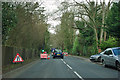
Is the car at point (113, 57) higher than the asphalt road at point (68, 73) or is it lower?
higher

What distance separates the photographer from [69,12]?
31.6 metres

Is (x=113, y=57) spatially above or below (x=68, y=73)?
above

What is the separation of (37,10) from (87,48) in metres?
23.4

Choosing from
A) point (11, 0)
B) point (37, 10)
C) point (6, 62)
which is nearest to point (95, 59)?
point (37, 10)

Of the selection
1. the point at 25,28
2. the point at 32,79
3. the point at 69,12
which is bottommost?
the point at 32,79

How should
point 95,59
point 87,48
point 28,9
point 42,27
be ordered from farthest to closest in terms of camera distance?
point 87,48 < point 42,27 < point 95,59 < point 28,9

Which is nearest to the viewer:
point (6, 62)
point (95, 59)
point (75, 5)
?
point (6, 62)

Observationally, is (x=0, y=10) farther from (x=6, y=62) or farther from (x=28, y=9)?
(x=28, y=9)

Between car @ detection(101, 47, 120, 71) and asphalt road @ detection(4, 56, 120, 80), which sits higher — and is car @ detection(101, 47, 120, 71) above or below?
above

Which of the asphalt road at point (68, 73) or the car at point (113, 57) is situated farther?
the car at point (113, 57)

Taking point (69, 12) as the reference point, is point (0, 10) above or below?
below

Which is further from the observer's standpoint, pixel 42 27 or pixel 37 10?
pixel 42 27

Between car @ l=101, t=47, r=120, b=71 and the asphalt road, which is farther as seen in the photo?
car @ l=101, t=47, r=120, b=71

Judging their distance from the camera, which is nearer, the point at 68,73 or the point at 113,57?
the point at 68,73
